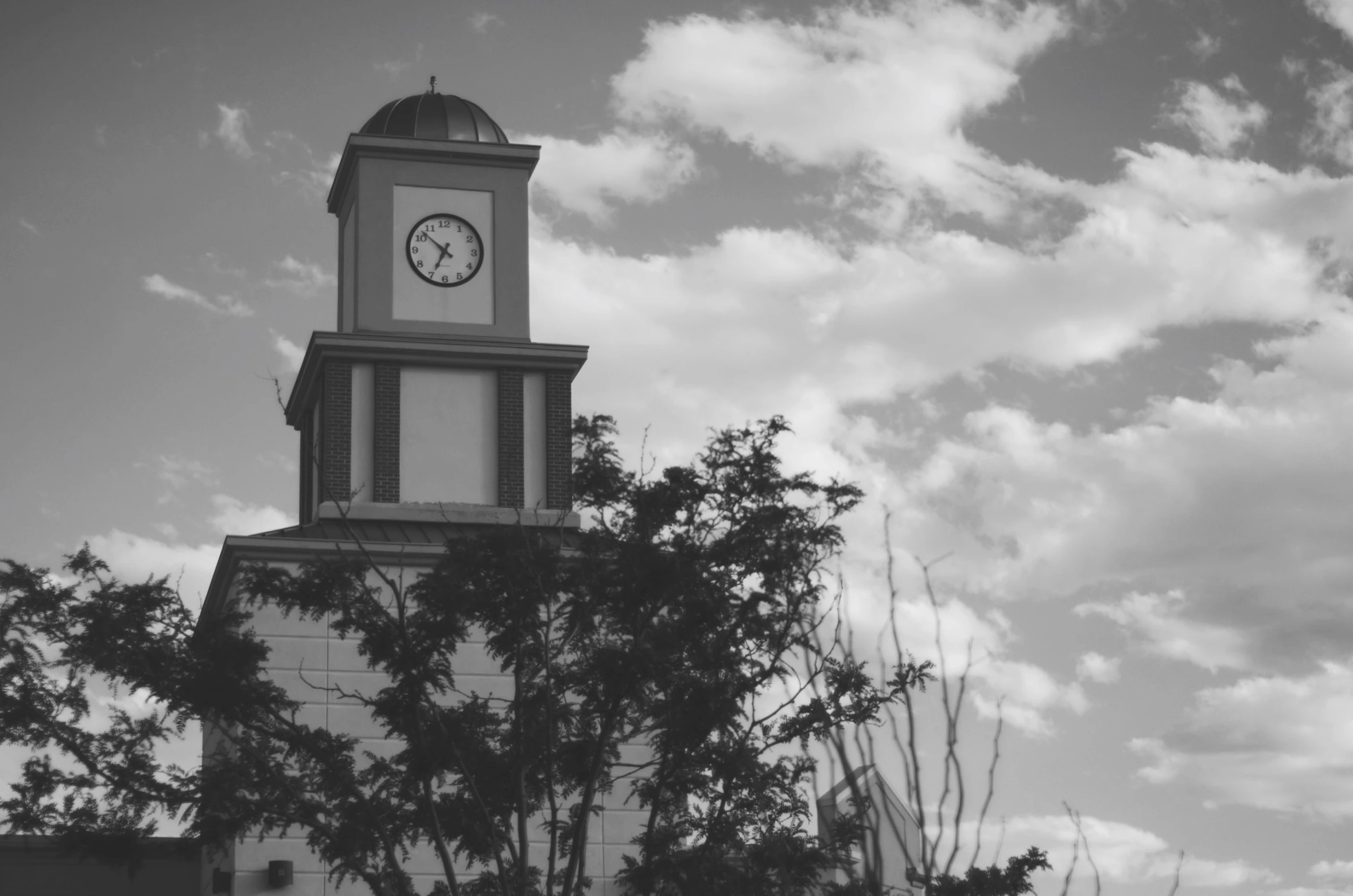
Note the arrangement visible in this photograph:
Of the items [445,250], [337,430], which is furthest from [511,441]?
[445,250]

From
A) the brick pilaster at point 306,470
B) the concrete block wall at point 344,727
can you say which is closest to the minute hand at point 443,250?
the brick pilaster at point 306,470

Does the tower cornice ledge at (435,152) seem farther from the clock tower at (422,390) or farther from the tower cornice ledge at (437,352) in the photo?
the tower cornice ledge at (437,352)

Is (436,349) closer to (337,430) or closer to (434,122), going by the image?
(337,430)

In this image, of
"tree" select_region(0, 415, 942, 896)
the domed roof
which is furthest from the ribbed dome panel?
"tree" select_region(0, 415, 942, 896)

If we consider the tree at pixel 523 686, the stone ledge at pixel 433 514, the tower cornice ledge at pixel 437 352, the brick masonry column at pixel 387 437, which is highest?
the tower cornice ledge at pixel 437 352

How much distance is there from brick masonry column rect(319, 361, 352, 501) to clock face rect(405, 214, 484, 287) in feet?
8.24

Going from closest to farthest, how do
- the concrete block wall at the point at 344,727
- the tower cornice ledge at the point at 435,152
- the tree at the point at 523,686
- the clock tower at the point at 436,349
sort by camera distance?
the tree at the point at 523,686 → the concrete block wall at the point at 344,727 → the clock tower at the point at 436,349 → the tower cornice ledge at the point at 435,152

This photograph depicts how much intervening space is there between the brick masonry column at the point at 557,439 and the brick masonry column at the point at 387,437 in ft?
8.73

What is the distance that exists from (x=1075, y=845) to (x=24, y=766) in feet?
35.2

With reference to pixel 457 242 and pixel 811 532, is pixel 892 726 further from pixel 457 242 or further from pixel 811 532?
pixel 457 242

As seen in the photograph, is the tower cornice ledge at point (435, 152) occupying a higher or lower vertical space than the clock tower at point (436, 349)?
higher

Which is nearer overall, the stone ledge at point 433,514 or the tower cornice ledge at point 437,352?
the stone ledge at point 433,514

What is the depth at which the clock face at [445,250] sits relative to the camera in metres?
31.8

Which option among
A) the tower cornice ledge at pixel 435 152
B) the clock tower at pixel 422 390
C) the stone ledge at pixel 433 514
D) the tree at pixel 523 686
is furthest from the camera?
the tower cornice ledge at pixel 435 152
